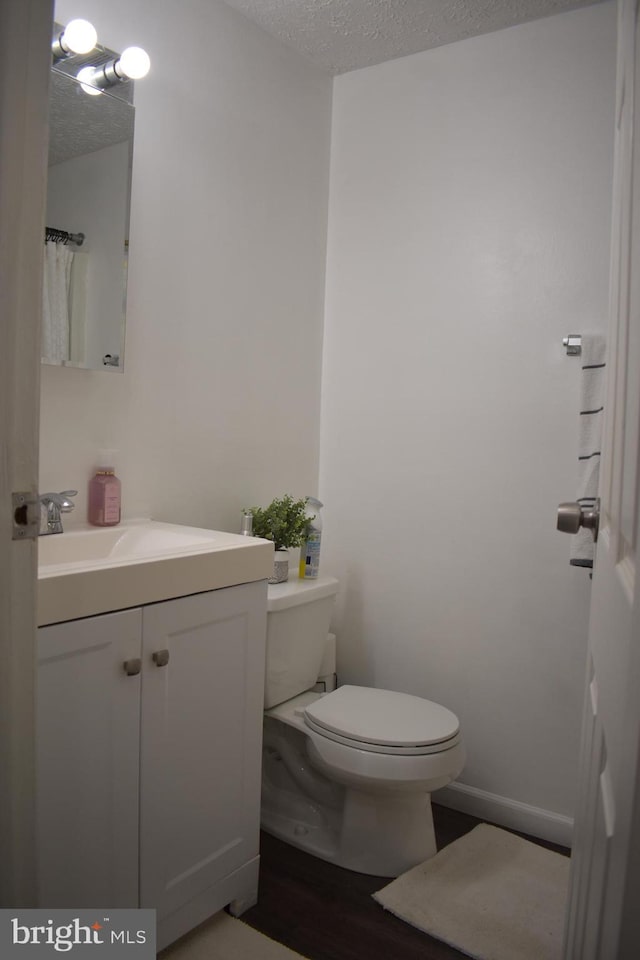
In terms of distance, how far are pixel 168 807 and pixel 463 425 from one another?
140 cm

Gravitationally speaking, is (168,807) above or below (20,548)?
below

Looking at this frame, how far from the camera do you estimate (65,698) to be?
52.0 inches

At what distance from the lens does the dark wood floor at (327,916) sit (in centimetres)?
167

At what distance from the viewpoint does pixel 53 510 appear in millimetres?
1715

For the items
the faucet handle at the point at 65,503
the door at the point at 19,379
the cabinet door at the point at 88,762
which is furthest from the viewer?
the faucet handle at the point at 65,503

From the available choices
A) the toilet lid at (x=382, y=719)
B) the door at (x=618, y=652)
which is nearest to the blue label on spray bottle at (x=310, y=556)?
the toilet lid at (x=382, y=719)

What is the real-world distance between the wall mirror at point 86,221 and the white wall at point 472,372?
958 mm

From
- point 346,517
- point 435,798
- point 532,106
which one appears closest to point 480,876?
point 435,798

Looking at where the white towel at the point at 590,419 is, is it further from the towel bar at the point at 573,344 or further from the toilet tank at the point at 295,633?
the toilet tank at the point at 295,633

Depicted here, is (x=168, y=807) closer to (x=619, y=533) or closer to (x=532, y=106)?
A: (x=619, y=533)

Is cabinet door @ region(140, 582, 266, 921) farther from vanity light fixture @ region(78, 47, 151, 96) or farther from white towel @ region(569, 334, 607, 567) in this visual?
vanity light fixture @ region(78, 47, 151, 96)

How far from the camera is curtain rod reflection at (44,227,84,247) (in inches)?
66.3

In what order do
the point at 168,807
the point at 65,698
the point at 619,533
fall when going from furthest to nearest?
1. the point at 168,807
2. the point at 65,698
3. the point at 619,533

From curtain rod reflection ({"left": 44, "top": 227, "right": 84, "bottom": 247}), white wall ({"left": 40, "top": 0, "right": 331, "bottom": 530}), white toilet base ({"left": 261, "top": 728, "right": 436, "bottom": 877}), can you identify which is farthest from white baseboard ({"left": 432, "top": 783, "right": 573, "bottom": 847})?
curtain rod reflection ({"left": 44, "top": 227, "right": 84, "bottom": 247})
